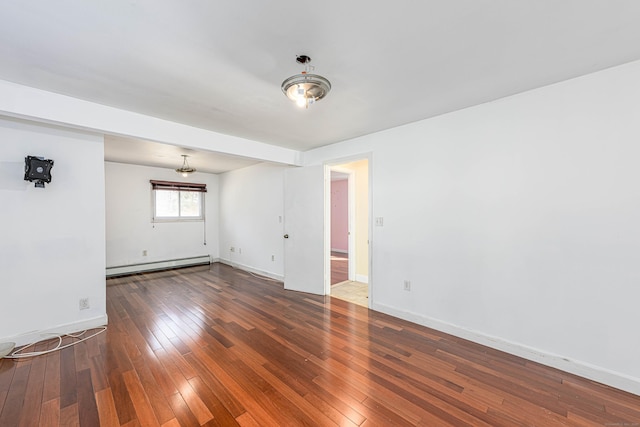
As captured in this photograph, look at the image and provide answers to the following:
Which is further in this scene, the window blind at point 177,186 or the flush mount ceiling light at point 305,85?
the window blind at point 177,186

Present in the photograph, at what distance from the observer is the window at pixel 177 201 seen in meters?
6.13

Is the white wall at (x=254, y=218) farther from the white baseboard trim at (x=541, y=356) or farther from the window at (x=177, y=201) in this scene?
the white baseboard trim at (x=541, y=356)

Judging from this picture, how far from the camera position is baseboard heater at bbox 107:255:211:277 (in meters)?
5.49

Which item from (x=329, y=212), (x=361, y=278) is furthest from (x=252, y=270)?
(x=329, y=212)

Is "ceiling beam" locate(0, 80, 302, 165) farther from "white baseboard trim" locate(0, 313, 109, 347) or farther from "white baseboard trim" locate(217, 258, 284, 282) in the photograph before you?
"white baseboard trim" locate(217, 258, 284, 282)

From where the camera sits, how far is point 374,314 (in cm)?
346

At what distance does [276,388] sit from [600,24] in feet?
10.8

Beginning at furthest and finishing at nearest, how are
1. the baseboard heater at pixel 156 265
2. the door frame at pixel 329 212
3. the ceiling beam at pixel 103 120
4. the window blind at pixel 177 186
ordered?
1. the window blind at pixel 177 186
2. the baseboard heater at pixel 156 265
3. the door frame at pixel 329 212
4. the ceiling beam at pixel 103 120

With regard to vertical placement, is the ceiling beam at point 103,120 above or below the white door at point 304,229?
above

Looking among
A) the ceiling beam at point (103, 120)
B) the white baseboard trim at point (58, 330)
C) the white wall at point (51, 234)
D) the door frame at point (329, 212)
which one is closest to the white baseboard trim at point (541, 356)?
the door frame at point (329, 212)

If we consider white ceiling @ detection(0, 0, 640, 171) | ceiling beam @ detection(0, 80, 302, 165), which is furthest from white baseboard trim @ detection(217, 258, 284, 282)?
white ceiling @ detection(0, 0, 640, 171)

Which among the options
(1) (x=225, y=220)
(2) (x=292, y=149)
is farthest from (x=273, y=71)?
(1) (x=225, y=220)

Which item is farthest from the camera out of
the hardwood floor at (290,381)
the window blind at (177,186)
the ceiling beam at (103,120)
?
the window blind at (177,186)

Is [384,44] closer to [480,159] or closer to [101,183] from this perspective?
[480,159]
